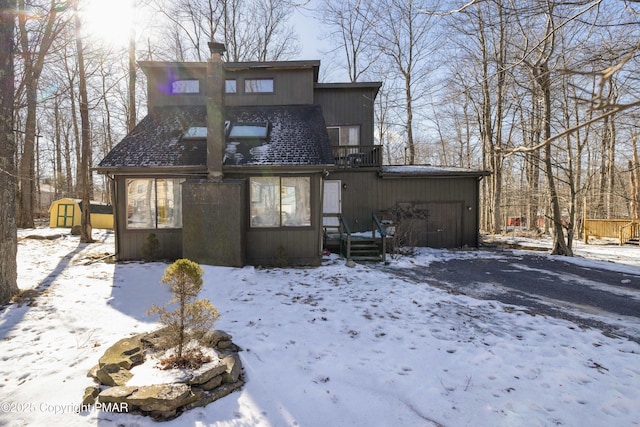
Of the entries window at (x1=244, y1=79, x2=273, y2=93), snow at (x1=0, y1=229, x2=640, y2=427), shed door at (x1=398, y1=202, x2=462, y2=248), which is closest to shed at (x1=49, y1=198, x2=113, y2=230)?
window at (x1=244, y1=79, x2=273, y2=93)

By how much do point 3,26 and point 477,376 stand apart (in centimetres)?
806

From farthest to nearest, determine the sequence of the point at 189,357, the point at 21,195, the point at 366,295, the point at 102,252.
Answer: the point at 21,195 → the point at 102,252 → the point at 366,295 → the point at 189,357

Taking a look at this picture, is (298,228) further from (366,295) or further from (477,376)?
(477,376)

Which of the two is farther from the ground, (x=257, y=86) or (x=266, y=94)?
(x=257, y=86)

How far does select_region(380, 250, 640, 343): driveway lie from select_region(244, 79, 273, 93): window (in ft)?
25.0

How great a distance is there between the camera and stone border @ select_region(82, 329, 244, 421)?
2.41m

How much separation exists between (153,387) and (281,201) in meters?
6.01

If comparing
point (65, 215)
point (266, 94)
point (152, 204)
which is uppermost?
point (266, 94)

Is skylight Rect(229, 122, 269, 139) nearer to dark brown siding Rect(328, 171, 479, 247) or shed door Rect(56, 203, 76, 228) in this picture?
dark brown siding Rect(328, 171, 479, 247)

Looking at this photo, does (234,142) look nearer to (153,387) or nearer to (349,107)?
(349,107)

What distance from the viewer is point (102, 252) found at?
941cm

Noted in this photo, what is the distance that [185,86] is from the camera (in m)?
11.0

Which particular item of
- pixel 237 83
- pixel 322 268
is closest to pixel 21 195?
pixel 237 83

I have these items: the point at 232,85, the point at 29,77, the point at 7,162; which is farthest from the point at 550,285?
the point at 29,77
